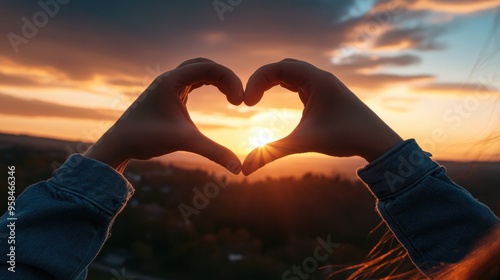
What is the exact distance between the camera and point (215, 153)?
138 cm

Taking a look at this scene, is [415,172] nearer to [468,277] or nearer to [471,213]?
[471,213]

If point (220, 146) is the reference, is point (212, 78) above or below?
above

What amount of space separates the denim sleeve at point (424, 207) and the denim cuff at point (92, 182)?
68 cm

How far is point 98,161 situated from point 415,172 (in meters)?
0.84

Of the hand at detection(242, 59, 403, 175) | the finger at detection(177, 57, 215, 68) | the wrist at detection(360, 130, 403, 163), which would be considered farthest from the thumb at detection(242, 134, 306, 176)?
the finger at detection(177, 57, 215, 68)

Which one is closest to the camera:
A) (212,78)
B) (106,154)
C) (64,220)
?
(64,220)

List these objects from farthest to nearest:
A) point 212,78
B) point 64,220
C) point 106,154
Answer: point 212,78, point 106,154, point 64,220

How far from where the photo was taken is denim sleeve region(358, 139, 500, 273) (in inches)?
48.3

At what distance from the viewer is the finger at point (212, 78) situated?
1425 mm

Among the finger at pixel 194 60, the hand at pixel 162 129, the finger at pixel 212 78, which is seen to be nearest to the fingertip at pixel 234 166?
the hand at pixel 162 129

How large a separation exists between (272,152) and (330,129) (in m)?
0.18

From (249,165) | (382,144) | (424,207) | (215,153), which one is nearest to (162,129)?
(215,153)

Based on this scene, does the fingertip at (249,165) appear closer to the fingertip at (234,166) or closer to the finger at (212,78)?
the fingertip at (234,166)

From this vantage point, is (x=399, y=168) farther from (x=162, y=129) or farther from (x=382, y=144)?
(x=162, y=129)
